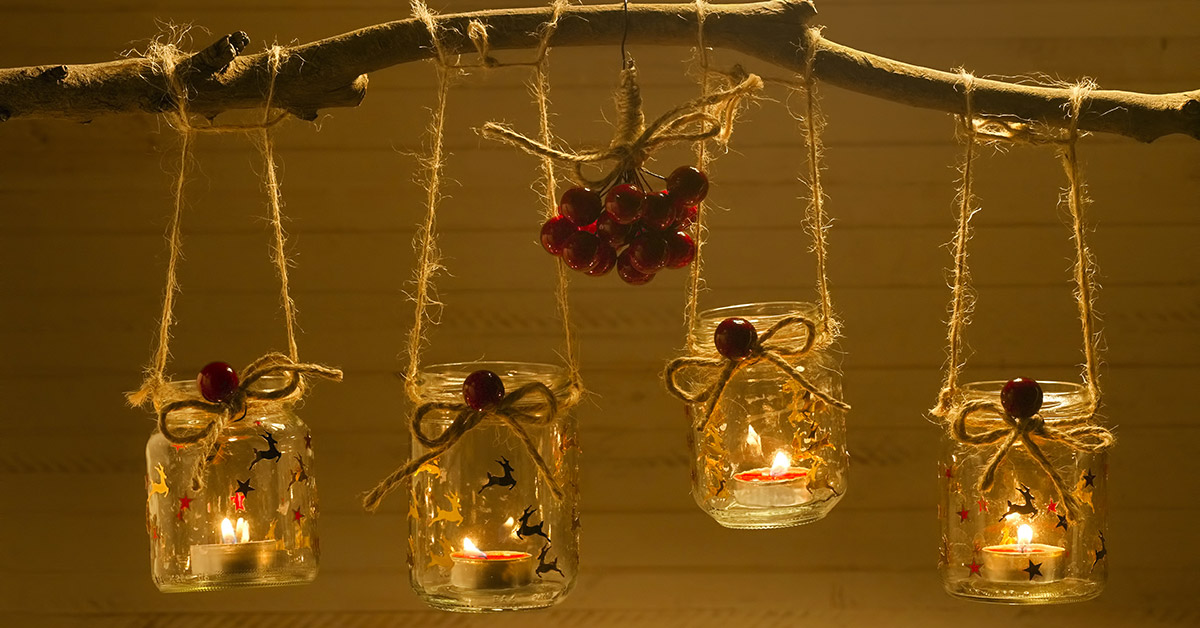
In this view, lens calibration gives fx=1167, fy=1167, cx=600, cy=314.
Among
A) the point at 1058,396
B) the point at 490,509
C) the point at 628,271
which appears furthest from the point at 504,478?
the point at 1058,396

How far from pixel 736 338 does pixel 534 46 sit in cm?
27

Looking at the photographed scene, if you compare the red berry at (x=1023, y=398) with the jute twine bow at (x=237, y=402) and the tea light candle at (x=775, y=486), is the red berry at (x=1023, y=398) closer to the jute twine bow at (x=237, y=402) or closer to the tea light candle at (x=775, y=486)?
the tea light candle at (x=775, y=486)

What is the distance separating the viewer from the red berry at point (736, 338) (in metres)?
0.90

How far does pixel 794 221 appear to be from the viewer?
1.41m

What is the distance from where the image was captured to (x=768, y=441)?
38.6 inches

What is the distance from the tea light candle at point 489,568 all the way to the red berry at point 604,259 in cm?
23

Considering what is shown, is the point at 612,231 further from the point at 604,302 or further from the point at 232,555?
the point at 604,302

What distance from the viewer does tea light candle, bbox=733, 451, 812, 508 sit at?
96 centimetres

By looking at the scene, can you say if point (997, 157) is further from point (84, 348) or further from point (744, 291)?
point (84, 348)

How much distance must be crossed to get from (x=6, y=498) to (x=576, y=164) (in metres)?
0.98

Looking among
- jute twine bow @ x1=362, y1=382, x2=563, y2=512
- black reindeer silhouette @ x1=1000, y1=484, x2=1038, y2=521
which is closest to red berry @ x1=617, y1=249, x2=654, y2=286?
jute twine bow @ x1=362, y1=382, x2=563, y2=512

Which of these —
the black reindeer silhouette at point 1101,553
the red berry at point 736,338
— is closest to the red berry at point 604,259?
the red berry at point 736,338

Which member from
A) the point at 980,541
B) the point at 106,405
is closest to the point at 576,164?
the point at 980,541

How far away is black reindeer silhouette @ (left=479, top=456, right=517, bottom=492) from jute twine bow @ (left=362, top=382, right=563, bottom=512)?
0.03 m
